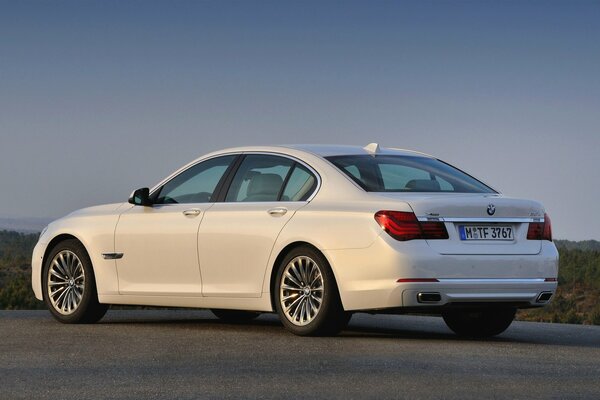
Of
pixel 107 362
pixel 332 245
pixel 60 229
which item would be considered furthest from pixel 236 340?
pixel 60 229

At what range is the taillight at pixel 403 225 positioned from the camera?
11227mm

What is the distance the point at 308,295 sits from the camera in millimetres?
11711

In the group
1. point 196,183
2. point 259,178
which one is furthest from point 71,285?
point 259,178

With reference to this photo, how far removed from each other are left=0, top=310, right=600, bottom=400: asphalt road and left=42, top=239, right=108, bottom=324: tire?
18 centimetres

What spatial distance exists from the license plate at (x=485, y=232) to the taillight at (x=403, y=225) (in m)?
0.34

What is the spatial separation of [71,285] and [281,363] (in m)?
4.54

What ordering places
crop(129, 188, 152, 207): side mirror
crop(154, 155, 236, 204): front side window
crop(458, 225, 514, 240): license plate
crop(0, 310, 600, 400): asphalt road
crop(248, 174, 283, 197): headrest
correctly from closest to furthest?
crop(0, 310, 600, 400): asphalt road, crop(458, 225, 514, 240): license plate, crop(248, 174, 283, 197): headrest, crop(154, 155, 236, 204): front side window, crop(129, 188, 152, 207): side mirror

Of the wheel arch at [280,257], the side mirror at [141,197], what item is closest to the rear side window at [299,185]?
the wheel arch at [280,257]

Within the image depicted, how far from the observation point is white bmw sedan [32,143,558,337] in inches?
445

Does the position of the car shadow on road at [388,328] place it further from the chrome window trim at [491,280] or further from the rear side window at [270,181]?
the rear side window at [270,181]

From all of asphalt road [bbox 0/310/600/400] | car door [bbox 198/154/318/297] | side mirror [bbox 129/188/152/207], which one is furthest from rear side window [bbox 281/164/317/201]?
side mirror [bbox 129/188/152/207]

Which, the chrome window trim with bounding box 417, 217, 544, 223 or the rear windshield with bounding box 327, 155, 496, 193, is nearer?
the chrome window trim with bounding box 417, 217, 544, 223

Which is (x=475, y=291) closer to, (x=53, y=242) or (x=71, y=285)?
(x=71, y=285)

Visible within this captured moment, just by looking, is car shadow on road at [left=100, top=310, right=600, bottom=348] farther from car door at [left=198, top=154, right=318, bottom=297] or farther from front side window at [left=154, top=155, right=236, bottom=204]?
front side window at [left=154, top=155, right=236, bottom=204]
